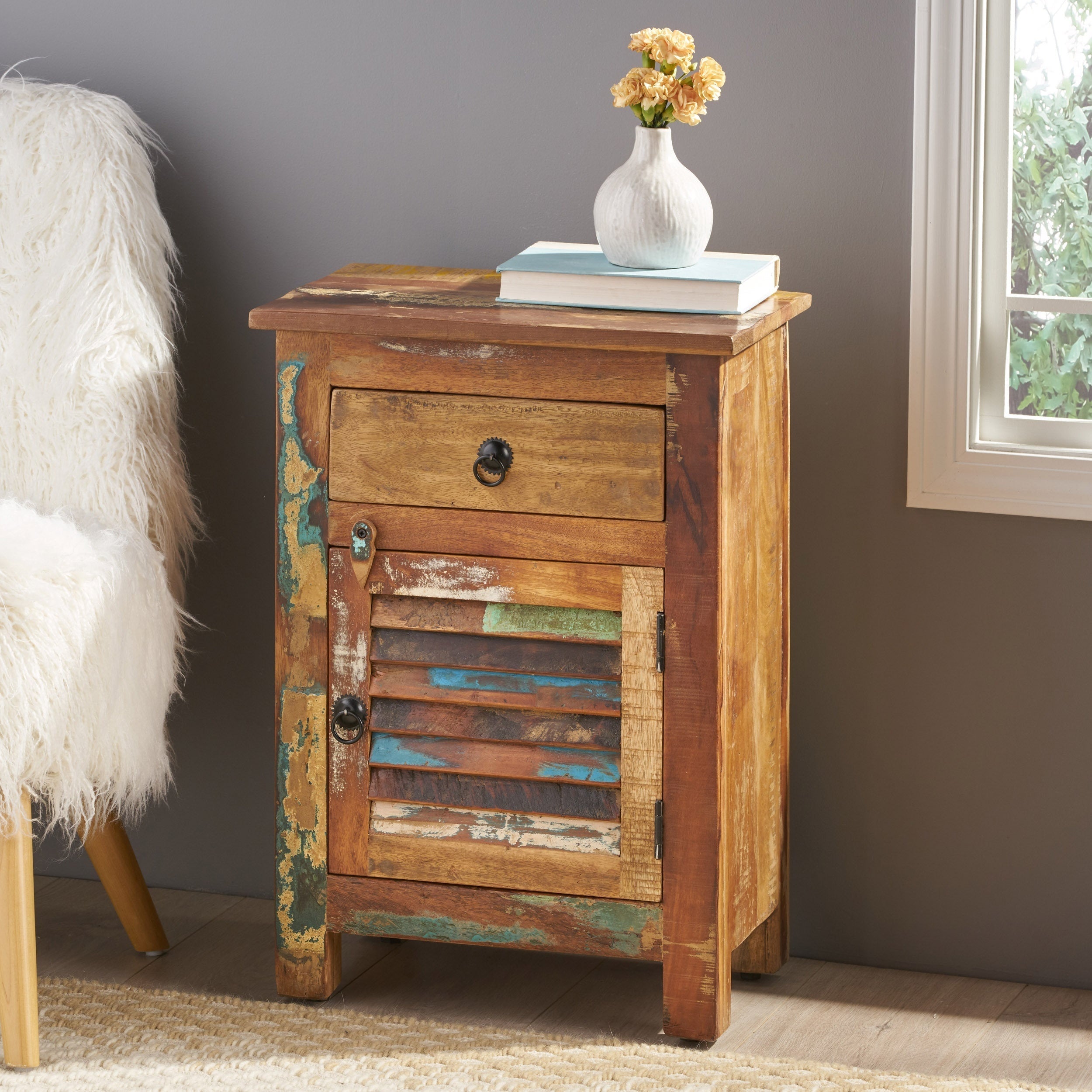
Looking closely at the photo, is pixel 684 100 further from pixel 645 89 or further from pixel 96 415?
pixel 96 415

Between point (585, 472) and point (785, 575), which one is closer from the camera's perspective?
point (585, 472)

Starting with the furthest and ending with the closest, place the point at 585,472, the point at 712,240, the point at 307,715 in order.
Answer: the point at 712,240, the point at 307,715, the point at 585,472

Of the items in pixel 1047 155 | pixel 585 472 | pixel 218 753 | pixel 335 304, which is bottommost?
pixel 218 753

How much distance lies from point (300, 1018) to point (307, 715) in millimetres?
354

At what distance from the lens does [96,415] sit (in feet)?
6.23

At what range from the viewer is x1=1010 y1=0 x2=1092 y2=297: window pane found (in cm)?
185

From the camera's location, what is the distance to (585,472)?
167 centimetres

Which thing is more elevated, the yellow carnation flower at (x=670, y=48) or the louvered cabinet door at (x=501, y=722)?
the yellow carnation flower at (x=670, y=48)

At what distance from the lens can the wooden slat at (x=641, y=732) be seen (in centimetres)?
168

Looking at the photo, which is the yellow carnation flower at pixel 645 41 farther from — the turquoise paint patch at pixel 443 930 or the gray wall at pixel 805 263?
the turquoise paint patch at pixel 443 930

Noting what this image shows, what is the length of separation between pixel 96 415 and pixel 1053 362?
115 centimetres

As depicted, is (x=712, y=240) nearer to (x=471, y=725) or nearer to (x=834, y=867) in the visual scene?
(x=471, y=725)

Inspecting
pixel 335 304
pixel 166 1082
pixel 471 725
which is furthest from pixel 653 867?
pixel 335 304

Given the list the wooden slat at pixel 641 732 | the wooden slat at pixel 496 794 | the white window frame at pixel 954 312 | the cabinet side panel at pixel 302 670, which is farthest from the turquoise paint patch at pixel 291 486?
the white window frame at pixel 954 312
